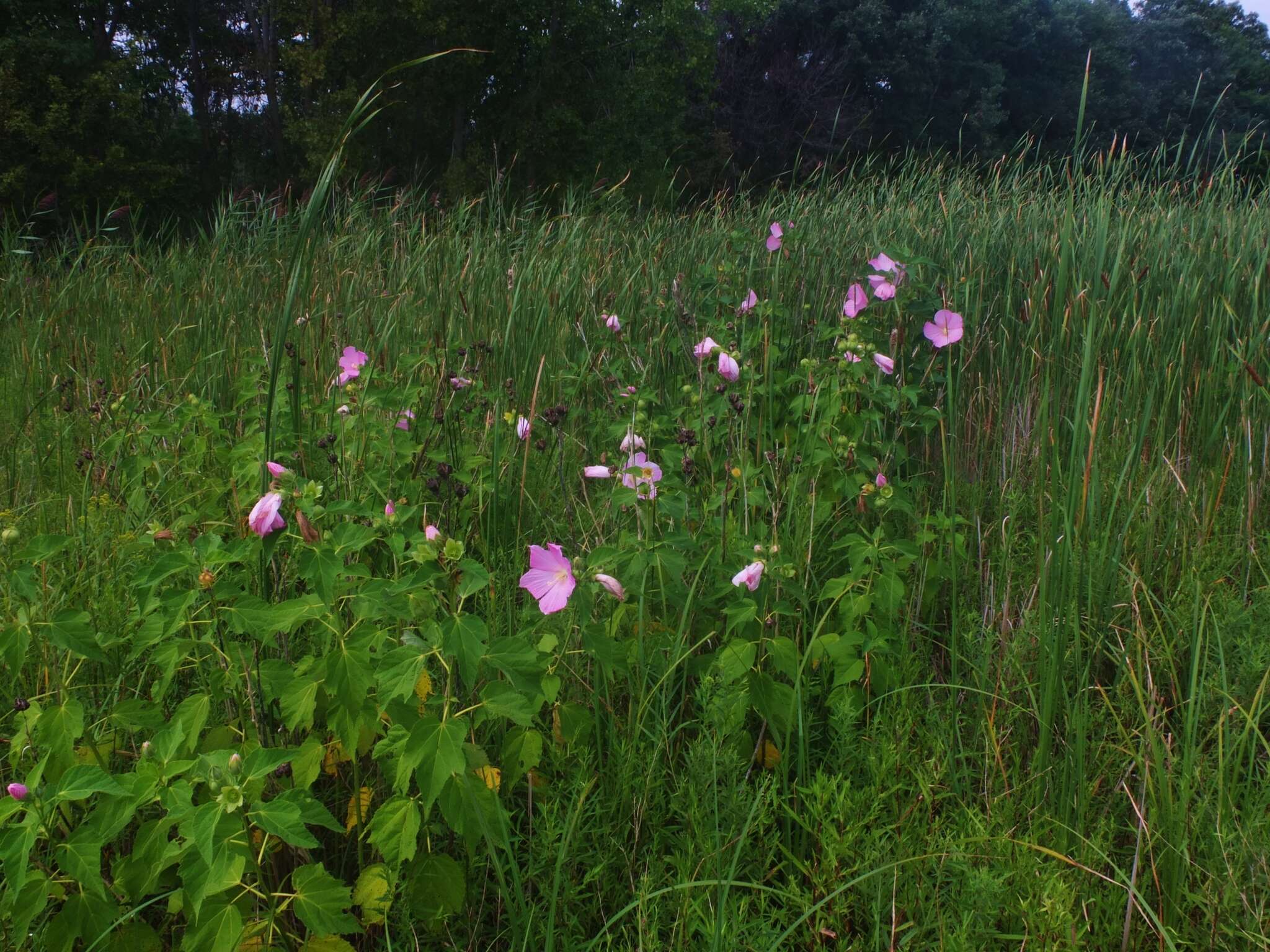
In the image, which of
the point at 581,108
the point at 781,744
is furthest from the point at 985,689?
the point at 581,108

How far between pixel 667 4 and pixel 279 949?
54.9ft

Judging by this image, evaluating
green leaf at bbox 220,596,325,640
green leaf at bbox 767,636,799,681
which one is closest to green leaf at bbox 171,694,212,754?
green leaf at bbox 220,596,325,640

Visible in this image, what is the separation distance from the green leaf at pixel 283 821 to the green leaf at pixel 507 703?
259 millimetres

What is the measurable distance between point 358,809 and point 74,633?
0.48 metres

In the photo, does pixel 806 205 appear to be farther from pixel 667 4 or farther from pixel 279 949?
pixel 667 4

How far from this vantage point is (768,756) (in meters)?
1.52

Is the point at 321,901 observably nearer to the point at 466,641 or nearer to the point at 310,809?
the point at 310,809

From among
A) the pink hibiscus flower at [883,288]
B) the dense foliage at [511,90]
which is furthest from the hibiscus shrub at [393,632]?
the dense foliage at [511,90]

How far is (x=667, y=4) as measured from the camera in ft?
50.4

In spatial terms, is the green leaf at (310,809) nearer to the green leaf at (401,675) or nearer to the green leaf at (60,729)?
the green leaf at (401,675)

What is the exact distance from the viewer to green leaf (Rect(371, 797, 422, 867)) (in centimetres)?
112

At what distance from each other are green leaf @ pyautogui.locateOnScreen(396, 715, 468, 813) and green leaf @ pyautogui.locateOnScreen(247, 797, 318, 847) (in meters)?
0.12

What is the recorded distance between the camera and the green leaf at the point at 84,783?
1096mm

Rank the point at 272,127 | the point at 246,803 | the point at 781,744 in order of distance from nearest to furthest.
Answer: the point at 246,803 → the point at 781,744 → the point at 272,127
